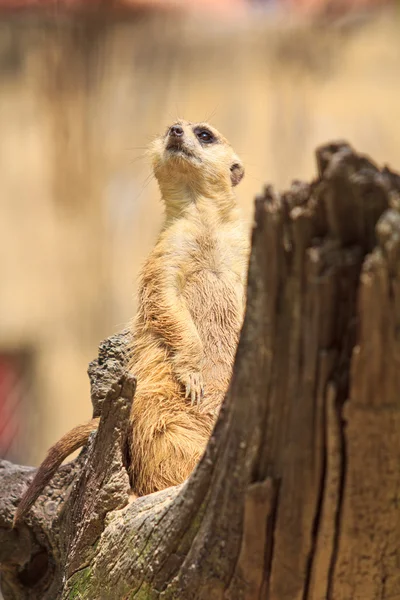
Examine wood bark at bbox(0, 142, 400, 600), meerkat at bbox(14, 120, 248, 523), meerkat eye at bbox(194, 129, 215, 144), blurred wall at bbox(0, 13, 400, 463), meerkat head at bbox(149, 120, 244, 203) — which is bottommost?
wood bark at bbox(0, 142, 400, 600)

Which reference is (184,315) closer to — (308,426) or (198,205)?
(198,205)

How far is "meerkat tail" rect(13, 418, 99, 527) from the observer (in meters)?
2.59

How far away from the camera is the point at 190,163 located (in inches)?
132

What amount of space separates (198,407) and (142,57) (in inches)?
149

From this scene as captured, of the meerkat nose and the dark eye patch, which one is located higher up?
the dark eye patch

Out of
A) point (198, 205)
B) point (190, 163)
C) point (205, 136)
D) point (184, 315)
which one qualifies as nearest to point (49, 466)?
point (184, 315)

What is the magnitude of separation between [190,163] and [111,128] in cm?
272

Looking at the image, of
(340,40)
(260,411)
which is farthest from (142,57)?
(260,411)

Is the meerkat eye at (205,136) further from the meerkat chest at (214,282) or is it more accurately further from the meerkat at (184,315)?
the meerkat chest at (214,282)

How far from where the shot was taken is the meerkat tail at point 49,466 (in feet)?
8.49

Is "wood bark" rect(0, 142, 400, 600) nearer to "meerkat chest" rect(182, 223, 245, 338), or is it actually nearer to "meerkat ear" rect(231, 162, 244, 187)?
"meerkat chest" rect(182, 223, 245, 338)

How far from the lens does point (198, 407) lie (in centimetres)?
→ 267

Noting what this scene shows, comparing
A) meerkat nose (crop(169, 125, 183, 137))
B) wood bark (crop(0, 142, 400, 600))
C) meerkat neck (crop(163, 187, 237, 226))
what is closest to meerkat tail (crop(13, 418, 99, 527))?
wood bark (crop(0, 142, 400, 600))

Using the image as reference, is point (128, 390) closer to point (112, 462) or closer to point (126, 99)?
point (112, 462)
